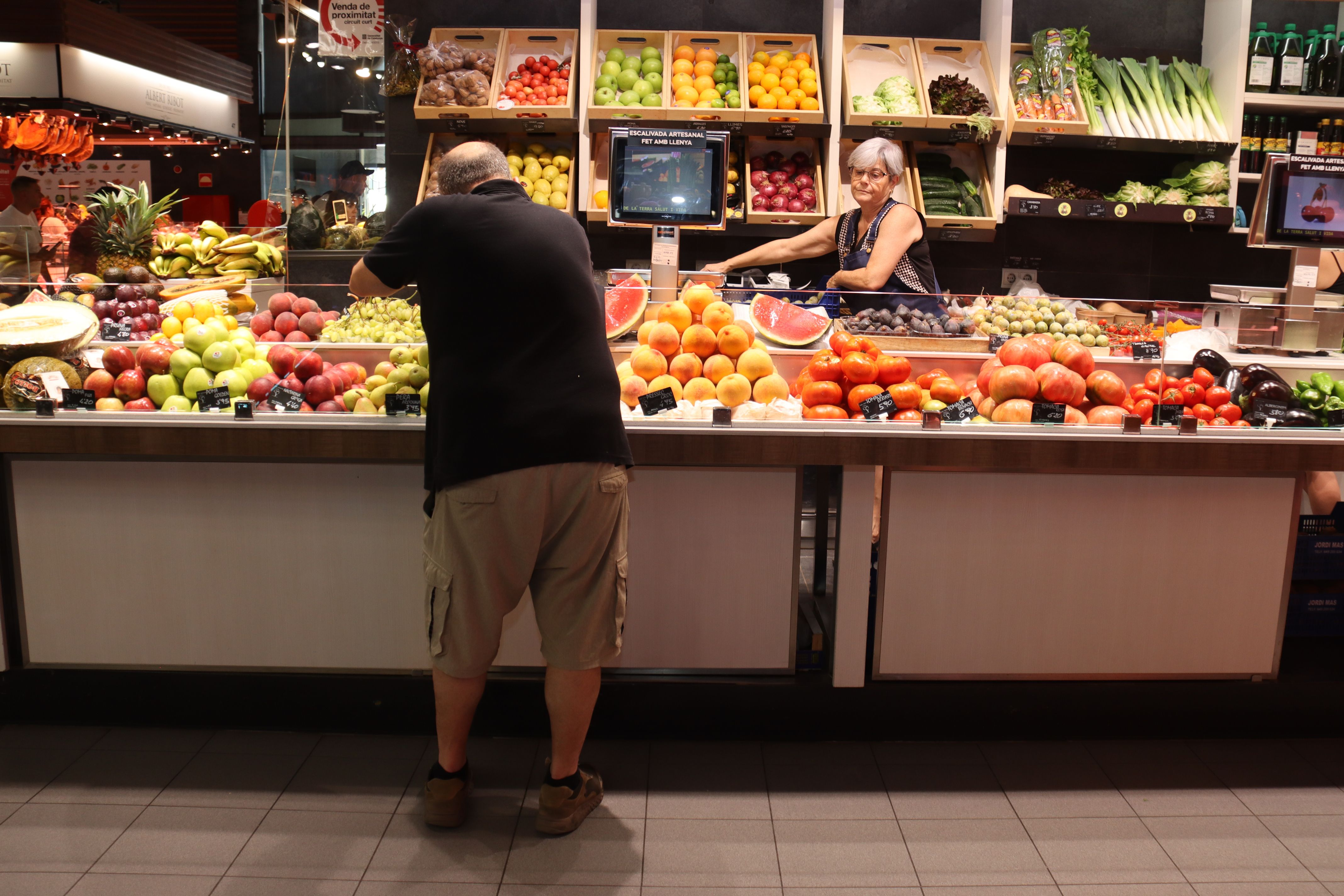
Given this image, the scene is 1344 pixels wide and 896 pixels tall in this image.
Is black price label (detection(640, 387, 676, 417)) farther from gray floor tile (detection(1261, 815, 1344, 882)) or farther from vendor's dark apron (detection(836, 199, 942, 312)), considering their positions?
gray floor tile (detection(1261, 815, 1344, 882))

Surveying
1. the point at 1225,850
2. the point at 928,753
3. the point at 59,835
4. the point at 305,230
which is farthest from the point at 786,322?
the point at 305,230

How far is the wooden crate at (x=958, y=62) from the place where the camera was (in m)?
5.13

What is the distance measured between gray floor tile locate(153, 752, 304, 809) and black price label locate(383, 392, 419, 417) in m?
1.00

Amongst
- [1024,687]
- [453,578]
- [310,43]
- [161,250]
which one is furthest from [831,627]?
[310,43]

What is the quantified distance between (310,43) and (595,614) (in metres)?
10.4

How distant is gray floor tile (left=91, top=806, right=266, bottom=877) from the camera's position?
6.97 ft

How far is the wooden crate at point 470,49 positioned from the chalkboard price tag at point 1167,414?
11.9 ft

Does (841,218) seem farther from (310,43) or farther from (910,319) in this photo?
(310,43)

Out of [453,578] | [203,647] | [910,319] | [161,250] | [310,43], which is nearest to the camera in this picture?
[453,578]

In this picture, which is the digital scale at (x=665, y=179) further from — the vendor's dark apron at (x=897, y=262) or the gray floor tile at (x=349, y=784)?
the gray floor tile at (x=349, y=784)

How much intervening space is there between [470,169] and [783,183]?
10.4 ft

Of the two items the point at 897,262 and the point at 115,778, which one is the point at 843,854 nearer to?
the point at 115,778

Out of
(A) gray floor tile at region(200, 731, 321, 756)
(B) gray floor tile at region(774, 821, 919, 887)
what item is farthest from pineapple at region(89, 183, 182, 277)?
(B) gray floor tile at region(774, 821, 919, 887)

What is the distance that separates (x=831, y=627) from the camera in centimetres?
278
